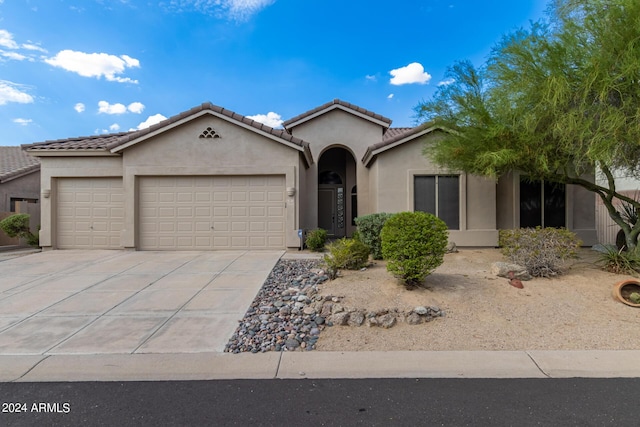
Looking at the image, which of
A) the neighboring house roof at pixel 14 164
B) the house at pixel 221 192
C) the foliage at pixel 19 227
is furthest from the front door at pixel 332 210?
the neighboring house roof at pixel 14 164

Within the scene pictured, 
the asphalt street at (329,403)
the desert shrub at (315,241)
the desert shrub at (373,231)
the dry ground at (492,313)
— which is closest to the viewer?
the asphalt street at (329,403)

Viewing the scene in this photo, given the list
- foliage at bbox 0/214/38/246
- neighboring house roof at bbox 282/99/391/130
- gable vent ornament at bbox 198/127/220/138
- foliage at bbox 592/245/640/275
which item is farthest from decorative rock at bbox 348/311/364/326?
foliage at bbox 0/214/38/246

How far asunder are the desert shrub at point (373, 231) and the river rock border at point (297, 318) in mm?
3231

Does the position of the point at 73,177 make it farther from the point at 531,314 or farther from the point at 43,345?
the point at 531,314

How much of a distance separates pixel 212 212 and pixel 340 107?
7369 millimetres

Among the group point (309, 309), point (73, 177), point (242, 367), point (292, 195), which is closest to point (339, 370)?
point (242, 367)

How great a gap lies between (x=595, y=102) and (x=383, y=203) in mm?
6313

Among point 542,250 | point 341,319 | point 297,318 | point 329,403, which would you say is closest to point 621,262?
point 542,250

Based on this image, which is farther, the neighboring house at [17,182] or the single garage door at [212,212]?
the neighboring house at [17,182]

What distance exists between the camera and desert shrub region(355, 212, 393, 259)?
9430 mm

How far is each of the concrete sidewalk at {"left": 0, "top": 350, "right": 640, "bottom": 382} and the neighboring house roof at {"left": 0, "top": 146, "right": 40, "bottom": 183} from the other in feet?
55.9

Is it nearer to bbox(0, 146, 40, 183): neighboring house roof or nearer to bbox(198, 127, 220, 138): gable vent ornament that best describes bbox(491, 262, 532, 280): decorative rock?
bbox(198, 127, 220, 138): gable vent ornament

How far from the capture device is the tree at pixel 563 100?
252 inches

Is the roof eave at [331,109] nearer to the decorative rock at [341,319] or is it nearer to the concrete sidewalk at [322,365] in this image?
the decorative rock at [341,319]
